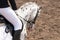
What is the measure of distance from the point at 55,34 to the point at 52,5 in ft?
3.82

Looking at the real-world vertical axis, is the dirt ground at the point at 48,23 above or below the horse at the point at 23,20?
below

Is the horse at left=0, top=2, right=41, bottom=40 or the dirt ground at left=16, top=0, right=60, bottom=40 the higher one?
the horse at left=0, top=2, right=41, bottom=40

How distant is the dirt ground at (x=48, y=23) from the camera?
3592 millimetres

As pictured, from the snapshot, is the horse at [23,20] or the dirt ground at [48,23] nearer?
the horse at [23,20]

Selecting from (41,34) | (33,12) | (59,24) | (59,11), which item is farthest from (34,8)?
(59,11)

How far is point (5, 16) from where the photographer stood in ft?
7.73

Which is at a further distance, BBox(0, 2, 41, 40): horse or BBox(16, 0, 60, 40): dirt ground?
BBox(16, 0, 60, 40): dirt ground

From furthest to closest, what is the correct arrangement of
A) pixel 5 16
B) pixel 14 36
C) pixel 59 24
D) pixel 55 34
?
pixel 59 24 → pixel 55 34 → pixel 14 36 → pixel 5 16

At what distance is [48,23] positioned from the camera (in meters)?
3.96

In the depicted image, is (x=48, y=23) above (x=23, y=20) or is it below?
below

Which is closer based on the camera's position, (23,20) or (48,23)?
(23,20)

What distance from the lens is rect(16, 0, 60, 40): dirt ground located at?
11.8ft

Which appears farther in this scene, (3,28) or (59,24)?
(59,24)

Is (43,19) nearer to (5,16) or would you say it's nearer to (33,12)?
(33,12)
